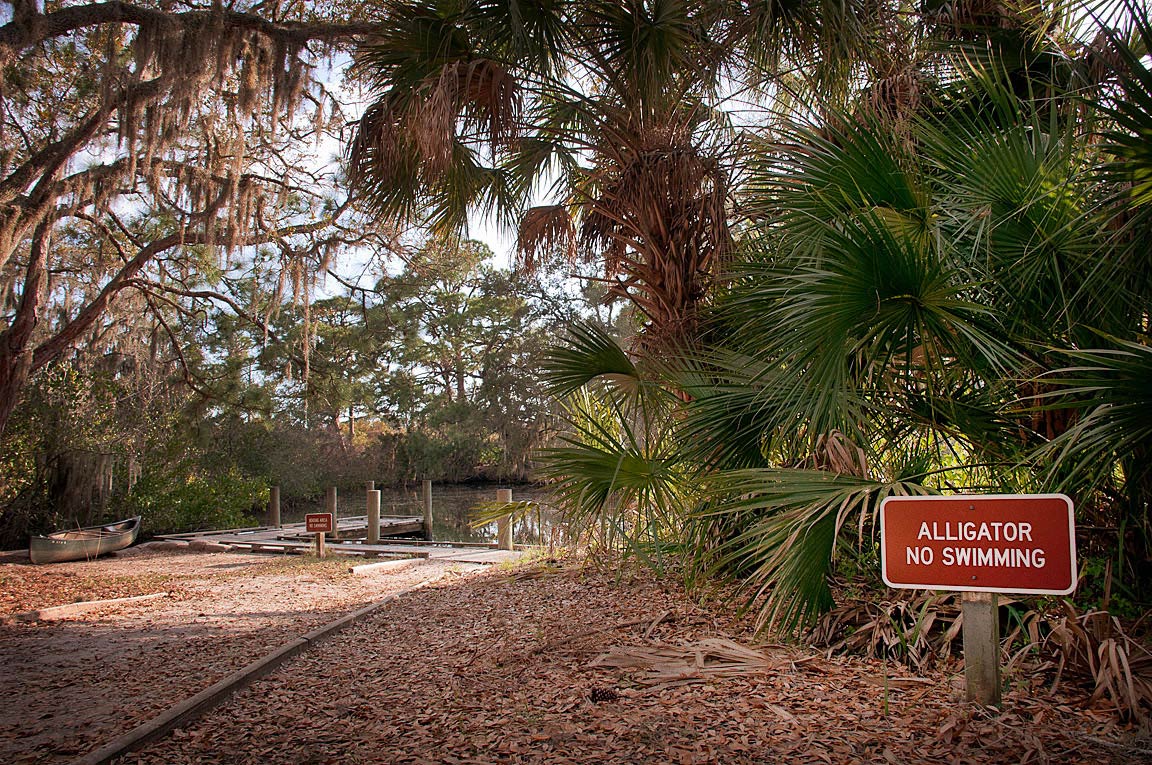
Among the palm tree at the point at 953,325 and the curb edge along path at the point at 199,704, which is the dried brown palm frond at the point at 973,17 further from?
the curb edge along path at the point at 199,704

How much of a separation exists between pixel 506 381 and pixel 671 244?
1910 centimetres

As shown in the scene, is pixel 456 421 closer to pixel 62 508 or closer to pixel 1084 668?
pixel 62 508

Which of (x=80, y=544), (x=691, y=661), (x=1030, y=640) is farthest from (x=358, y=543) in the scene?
(x=1030, y=640)

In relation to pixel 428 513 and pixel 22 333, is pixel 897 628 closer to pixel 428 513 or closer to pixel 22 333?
pixel 22 333

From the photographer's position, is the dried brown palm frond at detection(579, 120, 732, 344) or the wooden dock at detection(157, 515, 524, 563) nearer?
the dried brown palm frond at detection(579, 120, 732, 344)

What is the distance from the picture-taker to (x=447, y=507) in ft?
72.9

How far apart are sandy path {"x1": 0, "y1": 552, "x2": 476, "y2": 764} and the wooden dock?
1040 millimetres

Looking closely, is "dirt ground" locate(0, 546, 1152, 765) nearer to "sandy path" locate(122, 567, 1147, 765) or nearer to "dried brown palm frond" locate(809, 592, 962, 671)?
"sandy path" locate(122, 567, 1147, 765)

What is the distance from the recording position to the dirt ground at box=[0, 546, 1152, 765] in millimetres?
2412

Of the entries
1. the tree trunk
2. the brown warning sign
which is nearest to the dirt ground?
the brown warning sign

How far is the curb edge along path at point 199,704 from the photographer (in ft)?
9.09

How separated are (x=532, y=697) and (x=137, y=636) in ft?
12.2

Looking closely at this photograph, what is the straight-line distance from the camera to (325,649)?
14.8ft

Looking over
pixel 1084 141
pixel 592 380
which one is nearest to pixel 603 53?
pixel 592 380
